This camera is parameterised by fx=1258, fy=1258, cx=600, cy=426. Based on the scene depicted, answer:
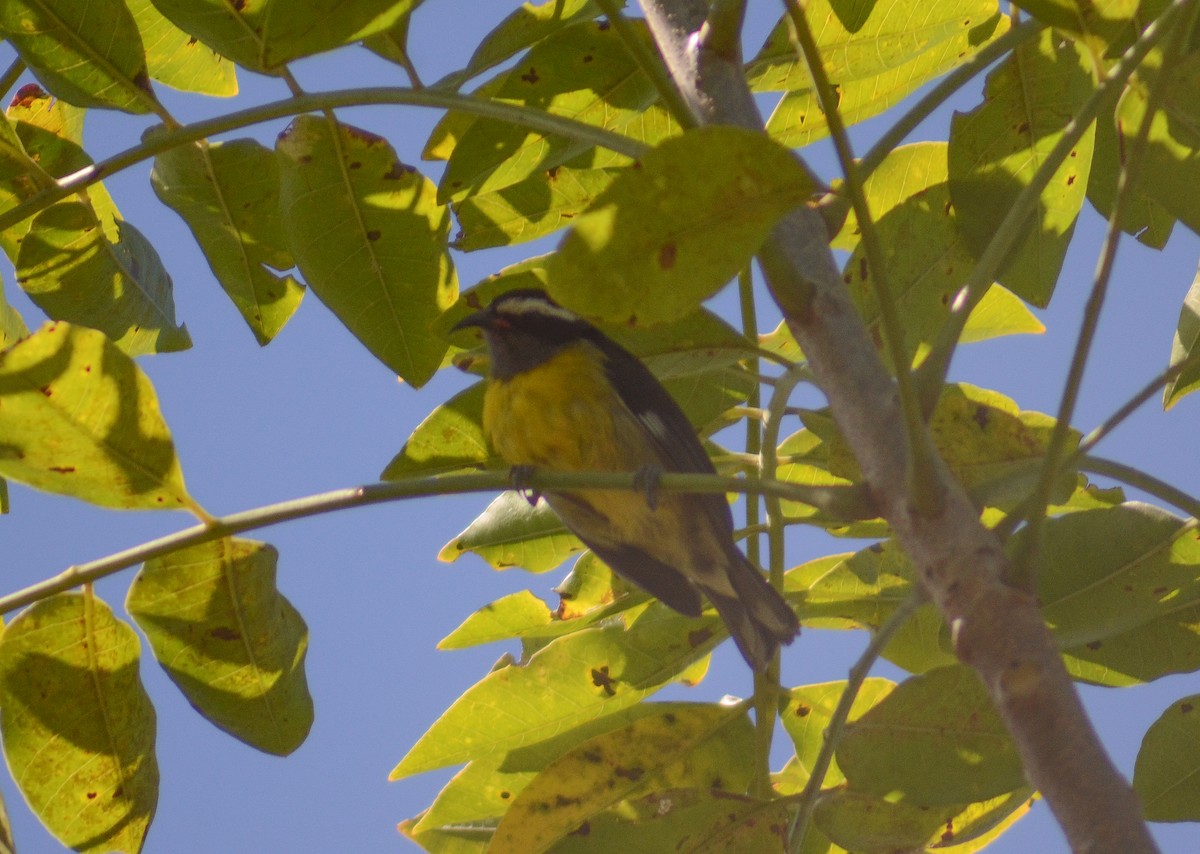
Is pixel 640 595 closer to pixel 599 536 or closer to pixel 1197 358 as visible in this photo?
pixel 599 536

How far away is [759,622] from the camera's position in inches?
112

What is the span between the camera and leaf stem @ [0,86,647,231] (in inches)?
83.2

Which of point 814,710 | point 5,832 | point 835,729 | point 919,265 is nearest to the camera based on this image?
point 5,832

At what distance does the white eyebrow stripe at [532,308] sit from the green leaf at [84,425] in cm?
172

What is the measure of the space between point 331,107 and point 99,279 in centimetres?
111

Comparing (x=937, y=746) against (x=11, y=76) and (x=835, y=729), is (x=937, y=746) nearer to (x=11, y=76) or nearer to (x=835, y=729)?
(x=835, y=729)

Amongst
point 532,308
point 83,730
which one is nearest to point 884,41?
point 532,308

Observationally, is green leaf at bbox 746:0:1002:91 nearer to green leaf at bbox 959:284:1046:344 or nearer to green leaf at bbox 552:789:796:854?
green leaf at bbox 959:284:1046:344

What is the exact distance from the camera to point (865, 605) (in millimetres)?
2822

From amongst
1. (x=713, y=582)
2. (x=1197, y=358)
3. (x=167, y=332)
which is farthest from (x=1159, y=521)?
(x=167, y=332)

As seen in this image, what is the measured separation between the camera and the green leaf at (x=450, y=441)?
2.90 meters

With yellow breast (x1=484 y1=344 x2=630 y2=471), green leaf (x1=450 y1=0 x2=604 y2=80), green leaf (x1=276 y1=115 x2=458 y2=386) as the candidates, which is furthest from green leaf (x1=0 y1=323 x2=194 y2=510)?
yellow breast (x1=484 y1=344 x2=630 y2=471)

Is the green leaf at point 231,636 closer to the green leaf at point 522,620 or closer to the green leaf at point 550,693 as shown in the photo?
the green leaf at point 550,693

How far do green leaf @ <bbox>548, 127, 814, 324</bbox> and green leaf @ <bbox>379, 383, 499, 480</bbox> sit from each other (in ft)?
4.50
